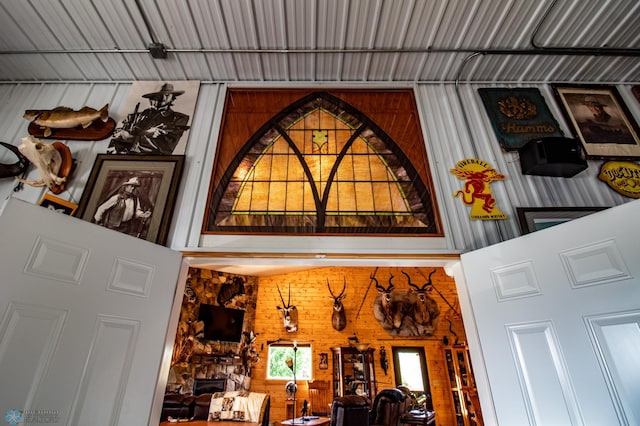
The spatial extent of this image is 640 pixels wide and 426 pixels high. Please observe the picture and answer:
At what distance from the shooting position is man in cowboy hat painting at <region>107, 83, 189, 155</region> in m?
2.85

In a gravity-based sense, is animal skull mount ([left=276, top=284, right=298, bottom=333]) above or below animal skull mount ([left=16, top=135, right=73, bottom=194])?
below

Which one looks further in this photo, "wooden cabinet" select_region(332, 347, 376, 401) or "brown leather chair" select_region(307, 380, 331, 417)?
"wooden cabinet" select_region(332, 347, 376, 401)

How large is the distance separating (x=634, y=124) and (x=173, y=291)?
15.4 ft

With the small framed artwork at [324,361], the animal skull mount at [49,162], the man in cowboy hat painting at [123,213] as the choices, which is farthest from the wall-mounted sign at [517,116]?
the small framed artwork at [324,361]

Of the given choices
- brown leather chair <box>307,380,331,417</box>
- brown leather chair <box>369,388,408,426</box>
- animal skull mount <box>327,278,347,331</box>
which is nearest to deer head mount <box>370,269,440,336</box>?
animal skull mount <box>327,278,347,331</box>

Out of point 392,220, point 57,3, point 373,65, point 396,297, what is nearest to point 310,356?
point 396,297

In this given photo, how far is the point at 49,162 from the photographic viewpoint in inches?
99.1

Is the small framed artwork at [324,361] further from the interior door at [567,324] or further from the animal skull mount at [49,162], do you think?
the animal skull mount at [49,162]

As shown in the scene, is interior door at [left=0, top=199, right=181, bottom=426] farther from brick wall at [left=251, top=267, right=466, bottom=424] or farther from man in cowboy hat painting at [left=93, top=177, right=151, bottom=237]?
brick wall at [left=251, top=267, right=466, bottom=424]

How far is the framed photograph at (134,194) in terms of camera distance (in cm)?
246

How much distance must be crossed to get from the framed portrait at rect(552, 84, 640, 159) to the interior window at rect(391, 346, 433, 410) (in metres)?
6.25

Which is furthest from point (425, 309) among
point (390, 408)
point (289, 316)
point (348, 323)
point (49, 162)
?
point (49, 162)

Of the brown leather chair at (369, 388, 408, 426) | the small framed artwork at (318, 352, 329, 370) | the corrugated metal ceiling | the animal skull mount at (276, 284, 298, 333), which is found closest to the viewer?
the corrugated metal ceiling

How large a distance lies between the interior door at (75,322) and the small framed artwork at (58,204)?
862 millimetres
